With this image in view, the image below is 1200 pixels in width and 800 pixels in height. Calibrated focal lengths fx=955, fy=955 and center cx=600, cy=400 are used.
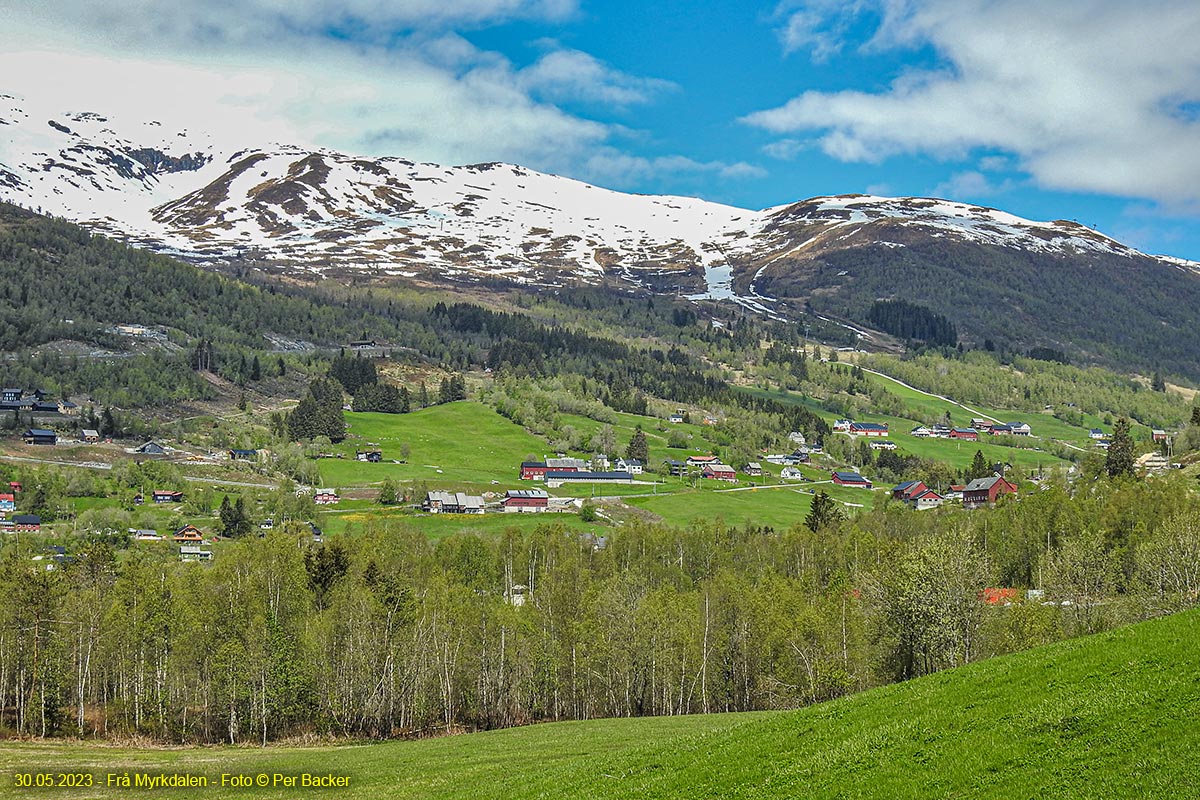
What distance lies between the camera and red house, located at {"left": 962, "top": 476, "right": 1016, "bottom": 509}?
7362 inches

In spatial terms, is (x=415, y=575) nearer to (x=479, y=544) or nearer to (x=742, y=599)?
(x=479, y=544)

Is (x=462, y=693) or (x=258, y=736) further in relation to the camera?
(x=462, y=693)

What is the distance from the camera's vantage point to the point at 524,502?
635 ft

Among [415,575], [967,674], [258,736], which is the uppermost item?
[967,674]

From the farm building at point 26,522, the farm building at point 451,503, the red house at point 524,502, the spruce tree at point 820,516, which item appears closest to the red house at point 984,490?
the spruce tree at point 820,516

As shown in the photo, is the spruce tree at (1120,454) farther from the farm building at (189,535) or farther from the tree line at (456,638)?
the farm building at (189,535)

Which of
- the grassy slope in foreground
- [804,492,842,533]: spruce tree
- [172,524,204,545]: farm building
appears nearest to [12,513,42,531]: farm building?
[172,524,204,545]: farm building

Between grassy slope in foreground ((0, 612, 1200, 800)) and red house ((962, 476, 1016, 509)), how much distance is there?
163 metres

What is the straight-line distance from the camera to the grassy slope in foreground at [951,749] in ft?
72.2

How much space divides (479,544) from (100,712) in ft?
191

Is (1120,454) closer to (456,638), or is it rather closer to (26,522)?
(456,638)

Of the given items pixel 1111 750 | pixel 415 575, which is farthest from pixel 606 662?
pixel 1111 750

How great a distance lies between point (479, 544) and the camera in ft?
424

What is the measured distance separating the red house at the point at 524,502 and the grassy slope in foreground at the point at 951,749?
487ft
